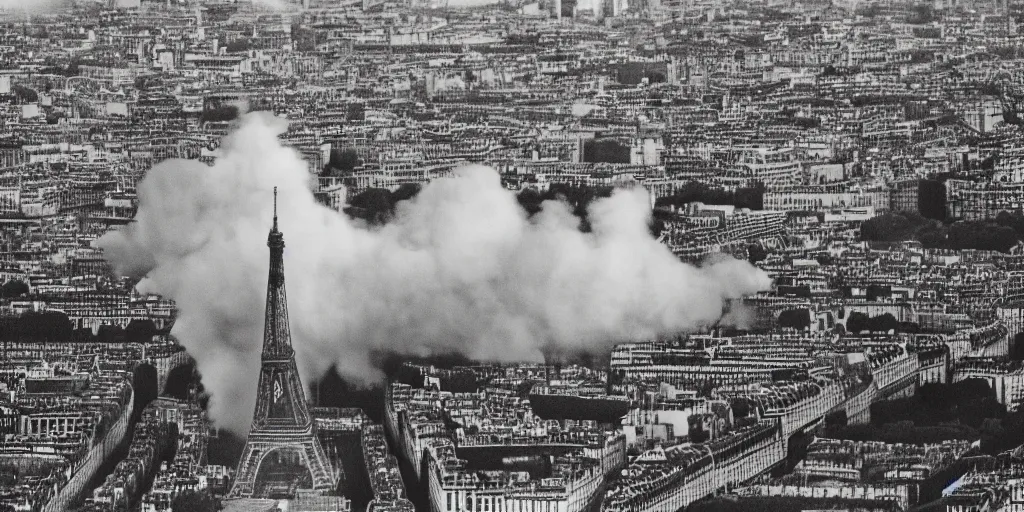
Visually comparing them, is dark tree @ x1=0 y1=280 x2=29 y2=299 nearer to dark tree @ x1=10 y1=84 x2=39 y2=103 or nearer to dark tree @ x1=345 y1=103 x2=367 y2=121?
dark tree @ x1=345 y1=103 x2=367 y2=121

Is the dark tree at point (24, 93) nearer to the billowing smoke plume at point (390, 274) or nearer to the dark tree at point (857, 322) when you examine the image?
the billowing smoke plume at point (390, 274)

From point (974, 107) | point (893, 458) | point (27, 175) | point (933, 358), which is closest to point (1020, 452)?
point (893, 458)

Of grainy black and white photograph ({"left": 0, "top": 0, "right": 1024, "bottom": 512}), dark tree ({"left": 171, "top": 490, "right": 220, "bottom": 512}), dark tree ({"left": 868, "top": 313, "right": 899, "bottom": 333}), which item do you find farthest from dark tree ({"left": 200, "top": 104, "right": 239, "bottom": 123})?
dark tree ({"left": 171, "top": 490, "right": 220, "bottom": 512})

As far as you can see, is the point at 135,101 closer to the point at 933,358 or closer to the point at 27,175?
the point at 27,175

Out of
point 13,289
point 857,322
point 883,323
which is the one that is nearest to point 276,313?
point 857,322

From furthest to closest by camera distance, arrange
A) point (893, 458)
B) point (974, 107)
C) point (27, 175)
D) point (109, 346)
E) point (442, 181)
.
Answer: point (974, 107), point (27, 175), point (442, 181), point (109, 346), point (893, 458)

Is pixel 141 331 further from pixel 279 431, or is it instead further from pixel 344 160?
pixel 344 160

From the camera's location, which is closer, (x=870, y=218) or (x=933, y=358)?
(x=933, y=358)
